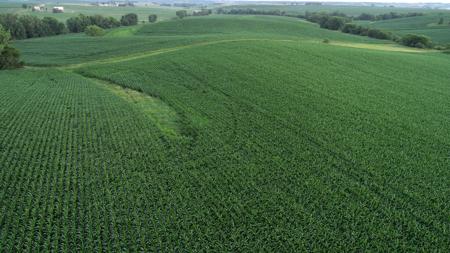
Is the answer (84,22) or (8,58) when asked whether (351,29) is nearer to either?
(8,58)

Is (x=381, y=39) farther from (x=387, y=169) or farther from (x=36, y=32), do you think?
(x=36, y=32)

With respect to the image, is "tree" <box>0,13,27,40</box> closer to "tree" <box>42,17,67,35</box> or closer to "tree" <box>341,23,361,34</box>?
"tree" <box>42,17,67,35</box>

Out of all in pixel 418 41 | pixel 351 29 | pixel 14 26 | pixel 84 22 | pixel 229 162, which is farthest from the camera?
pixel 84 22

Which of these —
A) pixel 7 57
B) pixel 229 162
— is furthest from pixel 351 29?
pixel 7 57

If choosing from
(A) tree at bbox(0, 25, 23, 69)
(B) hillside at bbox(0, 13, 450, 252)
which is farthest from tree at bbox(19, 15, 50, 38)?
(B) hillside at bbox(0, 13, 450, 252)

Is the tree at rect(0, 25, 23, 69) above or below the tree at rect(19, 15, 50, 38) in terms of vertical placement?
below

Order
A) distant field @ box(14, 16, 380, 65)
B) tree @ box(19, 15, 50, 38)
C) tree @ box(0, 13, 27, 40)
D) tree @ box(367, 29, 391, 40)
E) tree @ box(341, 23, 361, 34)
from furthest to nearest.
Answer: tree @ box(341, 23, 361, 34)
tree @ box(19, 15, 50, 38)
tree @ box(367, 29, 391, 40)
tree @ box(0, 13, 27, 40)
distant field @ box(14, 16, 380, 65)

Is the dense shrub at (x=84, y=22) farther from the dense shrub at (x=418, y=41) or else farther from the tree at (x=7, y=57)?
the dense shrub at (x=418, y=41)

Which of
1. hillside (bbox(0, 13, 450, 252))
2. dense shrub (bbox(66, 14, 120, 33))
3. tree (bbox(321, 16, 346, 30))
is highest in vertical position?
dense shrub (bbox(66, 14, 120, 33))

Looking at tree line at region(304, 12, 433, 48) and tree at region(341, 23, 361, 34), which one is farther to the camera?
tree at region(341, 23, 361, 34)
